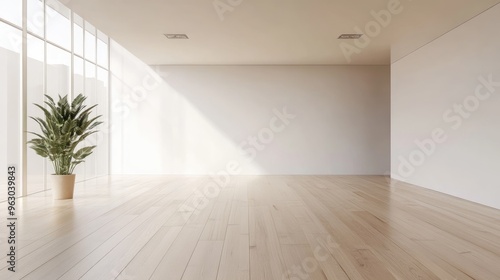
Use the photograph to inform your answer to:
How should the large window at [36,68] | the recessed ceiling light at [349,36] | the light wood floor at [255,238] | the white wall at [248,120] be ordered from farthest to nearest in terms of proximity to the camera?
1. the white wall at [248,120]
2. the recessed ceiling light at [349,36]
3. the large window at [36,68]
4. the light wood floor at [255,238]

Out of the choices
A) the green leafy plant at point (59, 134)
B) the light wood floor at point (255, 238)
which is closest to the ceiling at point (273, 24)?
the green leafy plant at point (59, 134)

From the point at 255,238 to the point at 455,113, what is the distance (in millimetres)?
3862

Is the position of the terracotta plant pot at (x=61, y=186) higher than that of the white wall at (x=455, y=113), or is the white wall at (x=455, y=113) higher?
the white wall at (x=455, y=113)

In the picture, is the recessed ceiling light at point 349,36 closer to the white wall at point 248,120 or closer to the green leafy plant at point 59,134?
the white wall at point 248,120

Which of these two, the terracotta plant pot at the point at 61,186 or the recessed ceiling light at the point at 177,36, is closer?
the terracotta plant pot at the point at 61,186

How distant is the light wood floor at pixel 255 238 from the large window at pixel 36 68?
0.69 meters

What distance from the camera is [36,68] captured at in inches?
214

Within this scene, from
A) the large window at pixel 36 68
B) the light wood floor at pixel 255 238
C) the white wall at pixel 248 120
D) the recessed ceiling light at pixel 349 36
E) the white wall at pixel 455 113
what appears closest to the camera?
the light wood floor at pixel 255 238

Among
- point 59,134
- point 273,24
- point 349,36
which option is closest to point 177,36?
point 273,24

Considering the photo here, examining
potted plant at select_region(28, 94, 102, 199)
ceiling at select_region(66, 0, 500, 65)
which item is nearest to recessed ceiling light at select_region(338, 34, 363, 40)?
ceiling at select_region(66, 0, 500, 65)

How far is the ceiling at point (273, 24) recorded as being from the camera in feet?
15.1

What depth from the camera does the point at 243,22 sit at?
209 inches

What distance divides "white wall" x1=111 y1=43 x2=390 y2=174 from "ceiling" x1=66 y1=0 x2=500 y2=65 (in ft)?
3.45

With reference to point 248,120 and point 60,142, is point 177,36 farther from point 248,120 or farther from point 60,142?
point 248,120
